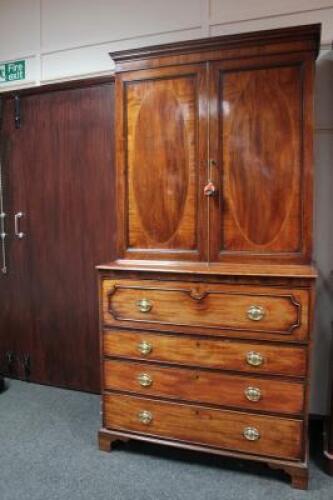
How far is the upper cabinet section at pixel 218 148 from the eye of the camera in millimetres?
1890

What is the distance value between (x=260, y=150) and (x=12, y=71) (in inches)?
84.1

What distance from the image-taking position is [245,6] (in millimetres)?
2354

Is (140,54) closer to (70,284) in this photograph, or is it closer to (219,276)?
(219,276)

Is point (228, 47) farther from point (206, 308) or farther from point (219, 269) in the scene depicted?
point (206, 308)

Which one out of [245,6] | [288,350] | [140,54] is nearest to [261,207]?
[288,350]

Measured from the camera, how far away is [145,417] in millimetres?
2068

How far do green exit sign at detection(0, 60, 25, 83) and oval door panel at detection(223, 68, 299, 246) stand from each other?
180 cm

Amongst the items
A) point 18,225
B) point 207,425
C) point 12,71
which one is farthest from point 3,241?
point 207,425

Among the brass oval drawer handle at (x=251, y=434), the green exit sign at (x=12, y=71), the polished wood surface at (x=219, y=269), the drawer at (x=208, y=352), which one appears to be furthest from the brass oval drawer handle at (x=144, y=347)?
the green exit sign at (x=12, y=71)

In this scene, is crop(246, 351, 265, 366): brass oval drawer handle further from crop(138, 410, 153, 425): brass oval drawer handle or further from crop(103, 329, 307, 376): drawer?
crop(138, 410, 153, 425): brass oval drawer handle

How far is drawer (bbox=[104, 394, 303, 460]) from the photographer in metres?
1.85

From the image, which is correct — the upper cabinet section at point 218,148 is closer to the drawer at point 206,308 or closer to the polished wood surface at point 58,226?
the drawer at point 206,308

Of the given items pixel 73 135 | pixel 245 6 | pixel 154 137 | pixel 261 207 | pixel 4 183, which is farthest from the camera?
pixel 4 183

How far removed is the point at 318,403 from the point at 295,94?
1789mm
